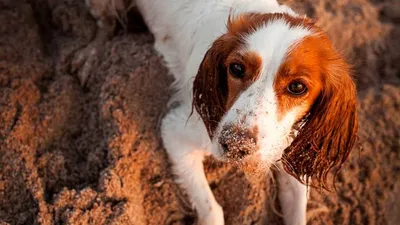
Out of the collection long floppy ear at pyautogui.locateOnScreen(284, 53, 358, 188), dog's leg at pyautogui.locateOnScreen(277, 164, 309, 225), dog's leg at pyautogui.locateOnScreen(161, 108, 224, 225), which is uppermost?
long floppy ear at pyautogui.locateOnScreen(284, 53, 358, 188)

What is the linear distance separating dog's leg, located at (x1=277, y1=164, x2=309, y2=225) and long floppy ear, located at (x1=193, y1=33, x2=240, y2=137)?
63 cm

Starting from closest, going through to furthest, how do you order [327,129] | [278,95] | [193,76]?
[278,95], [327,129], [193,76]

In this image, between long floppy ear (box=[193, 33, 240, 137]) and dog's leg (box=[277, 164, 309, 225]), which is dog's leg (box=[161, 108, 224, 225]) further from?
dog's leg (box=[277, 164, 309, 225])

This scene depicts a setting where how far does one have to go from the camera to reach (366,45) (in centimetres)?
409

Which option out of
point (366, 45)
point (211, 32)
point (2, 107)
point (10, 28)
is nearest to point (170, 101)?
point (211, 32)

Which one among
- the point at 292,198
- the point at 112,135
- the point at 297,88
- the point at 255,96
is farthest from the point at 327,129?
the point at 112,135

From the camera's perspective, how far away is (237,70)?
2529 millimetres

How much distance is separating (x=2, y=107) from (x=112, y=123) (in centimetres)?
69

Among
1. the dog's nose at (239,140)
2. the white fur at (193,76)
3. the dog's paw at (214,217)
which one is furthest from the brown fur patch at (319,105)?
the dog's paw at (214,217)

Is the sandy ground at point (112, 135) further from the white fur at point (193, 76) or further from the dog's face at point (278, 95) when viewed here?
the dog's face at point (278, 95)

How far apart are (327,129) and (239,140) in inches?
25.4

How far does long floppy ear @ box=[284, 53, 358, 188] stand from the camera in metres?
2.65

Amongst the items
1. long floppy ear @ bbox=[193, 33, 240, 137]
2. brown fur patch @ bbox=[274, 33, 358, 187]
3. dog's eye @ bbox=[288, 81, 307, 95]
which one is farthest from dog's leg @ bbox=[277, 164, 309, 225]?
dog's eye @ bbox=[288, 81, 307, 95]

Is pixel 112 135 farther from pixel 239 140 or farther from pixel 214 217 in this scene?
pixel 239 140
